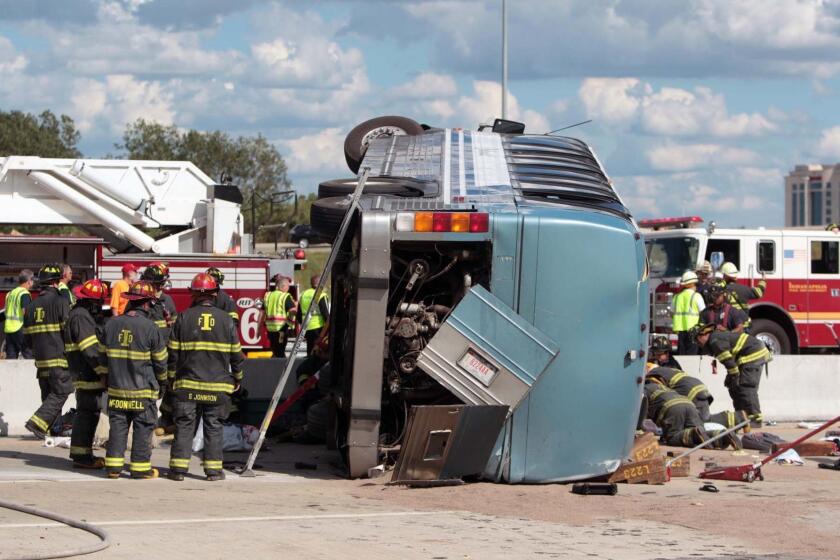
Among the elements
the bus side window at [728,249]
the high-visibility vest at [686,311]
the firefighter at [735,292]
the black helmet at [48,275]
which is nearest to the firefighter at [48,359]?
the black helmet at [48,275]

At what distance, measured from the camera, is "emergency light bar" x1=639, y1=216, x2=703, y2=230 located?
21172 mm

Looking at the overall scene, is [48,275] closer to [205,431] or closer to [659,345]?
[205,431]

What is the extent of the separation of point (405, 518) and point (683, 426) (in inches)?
207

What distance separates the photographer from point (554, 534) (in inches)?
331

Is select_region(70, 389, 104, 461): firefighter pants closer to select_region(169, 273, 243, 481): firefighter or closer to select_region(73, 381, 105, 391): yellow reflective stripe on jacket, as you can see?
select_region(73, 381, 105, 391): yellow reflective stripe on jacket

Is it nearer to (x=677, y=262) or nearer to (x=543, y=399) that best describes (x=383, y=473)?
(x=543, y=399)

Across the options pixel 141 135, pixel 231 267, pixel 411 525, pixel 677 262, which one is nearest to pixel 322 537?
pixel 411 525

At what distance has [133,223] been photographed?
20688 mm

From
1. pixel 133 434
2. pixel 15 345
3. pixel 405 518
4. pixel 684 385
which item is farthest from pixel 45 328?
pixel 684 385

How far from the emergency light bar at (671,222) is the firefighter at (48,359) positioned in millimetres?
11312

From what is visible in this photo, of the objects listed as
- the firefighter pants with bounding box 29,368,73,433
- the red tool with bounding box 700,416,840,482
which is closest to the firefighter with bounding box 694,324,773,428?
the red tool with bounding box 700,416,840,482

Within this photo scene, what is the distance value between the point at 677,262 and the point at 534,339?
36.8ft

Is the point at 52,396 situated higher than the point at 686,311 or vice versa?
the point at 686,311

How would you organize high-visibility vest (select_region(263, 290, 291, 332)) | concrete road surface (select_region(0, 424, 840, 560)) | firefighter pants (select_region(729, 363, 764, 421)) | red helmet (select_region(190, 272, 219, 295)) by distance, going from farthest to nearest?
1. high-visibility vest (select_region(263, 290, 291, 332))
2. firefighter pants (select_region(729, 363, 764, 421))
3. red helmet (select_region(190, 272, 219, 295))
4. concrete road surface (select_region(0, 424, 840, 560))
